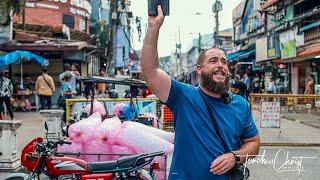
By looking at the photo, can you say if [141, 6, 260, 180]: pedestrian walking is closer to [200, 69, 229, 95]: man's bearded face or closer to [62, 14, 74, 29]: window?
[200, 69, 229, 95]: man's bearded face

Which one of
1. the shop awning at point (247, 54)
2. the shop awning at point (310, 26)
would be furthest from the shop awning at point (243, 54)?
the shop awning at point (310, 26)

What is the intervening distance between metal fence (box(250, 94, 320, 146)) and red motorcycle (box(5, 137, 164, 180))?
20.8 feet

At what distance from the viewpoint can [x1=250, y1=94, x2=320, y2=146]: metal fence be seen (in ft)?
37.6

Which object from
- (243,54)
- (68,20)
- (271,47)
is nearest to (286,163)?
(271,47)

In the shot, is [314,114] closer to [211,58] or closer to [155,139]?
[155,139]

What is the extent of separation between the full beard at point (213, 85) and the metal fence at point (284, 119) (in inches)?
336

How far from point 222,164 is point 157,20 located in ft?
3.07

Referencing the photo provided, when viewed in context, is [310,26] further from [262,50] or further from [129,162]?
[129,162]

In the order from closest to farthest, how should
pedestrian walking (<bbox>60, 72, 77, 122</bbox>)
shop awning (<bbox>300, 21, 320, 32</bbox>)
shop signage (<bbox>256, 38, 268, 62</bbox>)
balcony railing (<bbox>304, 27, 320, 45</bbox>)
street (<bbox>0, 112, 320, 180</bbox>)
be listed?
street (<bbox>0, 112, 320, 180</bbox>) → pedestrian walking (<bbox>60, 72, 77, 122</bbox>) → shop awning (<bbox>300, 21, 320, 32</bbox>) → balcony railing (<bbox>304, 27, 320, 45</bbox>) → shop signage (<bbox>256, 38, 268, 62</bbox>)

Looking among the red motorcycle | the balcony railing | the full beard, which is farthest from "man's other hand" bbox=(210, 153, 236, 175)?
the balcony railing

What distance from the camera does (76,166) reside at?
5.48m

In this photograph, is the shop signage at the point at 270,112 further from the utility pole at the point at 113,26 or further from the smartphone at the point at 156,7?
the utility pole at the point at 113,26

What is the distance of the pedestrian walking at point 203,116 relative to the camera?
2.98 metres

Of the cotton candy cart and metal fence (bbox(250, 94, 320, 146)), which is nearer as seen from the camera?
the cotton candy cart
